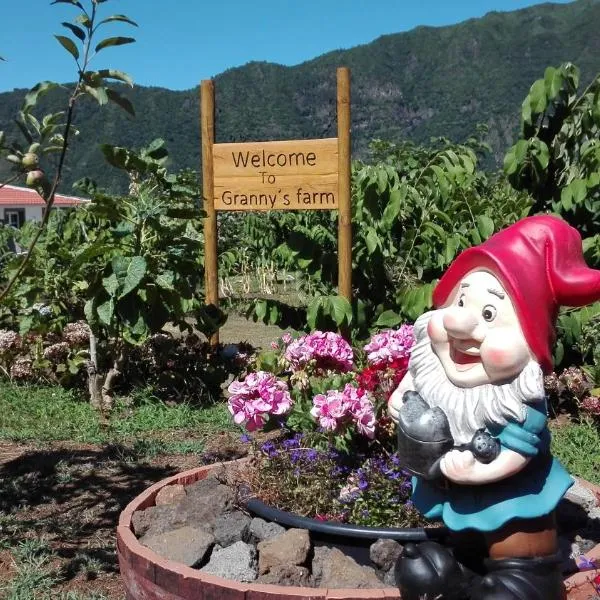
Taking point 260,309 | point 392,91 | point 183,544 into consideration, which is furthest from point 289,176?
point 392,91

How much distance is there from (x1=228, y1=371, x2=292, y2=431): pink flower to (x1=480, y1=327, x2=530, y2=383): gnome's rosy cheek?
1221 millimetres

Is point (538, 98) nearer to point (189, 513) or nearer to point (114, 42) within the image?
point (189, 513)

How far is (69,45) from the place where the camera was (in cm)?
235

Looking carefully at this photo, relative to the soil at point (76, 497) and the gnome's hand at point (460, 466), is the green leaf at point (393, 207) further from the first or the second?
the gnome's hand at point (460, 466)

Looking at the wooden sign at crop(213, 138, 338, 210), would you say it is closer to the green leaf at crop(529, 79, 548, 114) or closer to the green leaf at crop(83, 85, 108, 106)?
the green leaf at crop(529, 79, 548, 114)

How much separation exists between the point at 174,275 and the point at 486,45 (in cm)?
13895

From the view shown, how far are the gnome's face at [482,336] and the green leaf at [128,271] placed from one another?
3.39 m

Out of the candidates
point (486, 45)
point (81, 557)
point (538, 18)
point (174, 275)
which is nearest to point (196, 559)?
point (81, 557)

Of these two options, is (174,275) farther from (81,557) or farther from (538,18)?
(538,18)

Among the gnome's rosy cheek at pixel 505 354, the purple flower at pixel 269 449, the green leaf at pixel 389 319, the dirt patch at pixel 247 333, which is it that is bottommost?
the dirt patch at pixel 247 333

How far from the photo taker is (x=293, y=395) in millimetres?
3836

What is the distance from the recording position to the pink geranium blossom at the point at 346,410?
327cm

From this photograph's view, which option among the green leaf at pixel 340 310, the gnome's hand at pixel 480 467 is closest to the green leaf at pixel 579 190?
the green leaf at pixel 340 310

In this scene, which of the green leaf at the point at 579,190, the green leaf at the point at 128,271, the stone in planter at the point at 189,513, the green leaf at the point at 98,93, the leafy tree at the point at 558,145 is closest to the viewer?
the green leaf at the point at 98,93
